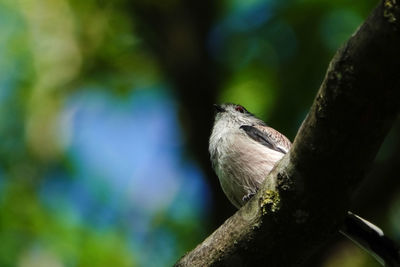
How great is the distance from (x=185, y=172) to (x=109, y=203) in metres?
1.35

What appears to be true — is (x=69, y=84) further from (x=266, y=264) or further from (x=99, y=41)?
(x=266, y=264)

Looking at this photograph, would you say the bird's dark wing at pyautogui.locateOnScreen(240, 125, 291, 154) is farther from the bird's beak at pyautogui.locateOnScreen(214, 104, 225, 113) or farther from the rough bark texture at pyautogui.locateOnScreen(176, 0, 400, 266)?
the rough bark texture at pyautogui.locateOnScreen(176, 0, 400, 266)

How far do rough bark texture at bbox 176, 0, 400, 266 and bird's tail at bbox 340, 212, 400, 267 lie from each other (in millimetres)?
792

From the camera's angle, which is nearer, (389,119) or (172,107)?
(389,119)

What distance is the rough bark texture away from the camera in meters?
3.51

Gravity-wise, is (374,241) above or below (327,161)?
below

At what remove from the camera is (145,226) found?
10.1m

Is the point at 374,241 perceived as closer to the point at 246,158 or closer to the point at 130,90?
the point at 246,158

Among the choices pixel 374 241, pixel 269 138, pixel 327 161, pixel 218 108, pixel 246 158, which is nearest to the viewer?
pixel 327 161

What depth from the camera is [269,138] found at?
7.54 meters

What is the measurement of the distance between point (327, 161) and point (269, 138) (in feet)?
11.7

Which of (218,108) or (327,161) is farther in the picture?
(218,108)

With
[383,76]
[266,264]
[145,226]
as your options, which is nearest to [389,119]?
[383,76]

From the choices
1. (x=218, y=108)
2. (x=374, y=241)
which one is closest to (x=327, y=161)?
(x=374, y=241)
